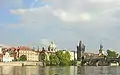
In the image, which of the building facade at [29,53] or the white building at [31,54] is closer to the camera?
the white building at [31,54]

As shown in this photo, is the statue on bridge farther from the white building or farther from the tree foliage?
the tree foliage

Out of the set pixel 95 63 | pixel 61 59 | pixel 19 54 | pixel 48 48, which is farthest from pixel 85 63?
pixel 48 48

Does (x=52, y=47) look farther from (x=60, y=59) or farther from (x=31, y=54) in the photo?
(x=60, y=59)

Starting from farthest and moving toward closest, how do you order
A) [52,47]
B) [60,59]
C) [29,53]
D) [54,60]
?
[52,47] → [29,53] → [60,59] → [54,60]

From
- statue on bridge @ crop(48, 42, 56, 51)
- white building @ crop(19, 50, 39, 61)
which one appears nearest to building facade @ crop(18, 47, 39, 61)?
white building @ crop(19, 50, 39, 61)

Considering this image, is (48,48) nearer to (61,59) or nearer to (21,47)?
(21,47)

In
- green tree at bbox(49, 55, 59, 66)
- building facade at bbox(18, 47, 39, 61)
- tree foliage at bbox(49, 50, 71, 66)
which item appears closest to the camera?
green tree at bbox(49, 55, 59, 66)

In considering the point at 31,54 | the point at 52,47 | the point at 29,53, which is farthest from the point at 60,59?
the point at 52,47

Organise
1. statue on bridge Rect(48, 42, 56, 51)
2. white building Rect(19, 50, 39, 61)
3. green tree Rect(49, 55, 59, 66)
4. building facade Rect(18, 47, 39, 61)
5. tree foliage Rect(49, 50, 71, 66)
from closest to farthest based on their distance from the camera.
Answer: green tree Rect(49, 55, 59, 66) → tree foliage Rect(49, 50, 71, 66) → white building Rect(19, 50, 39, 61) → building facade Rect(18, 47, 39, 61) → statue on bridge Rect(48, 42, 56, 51)

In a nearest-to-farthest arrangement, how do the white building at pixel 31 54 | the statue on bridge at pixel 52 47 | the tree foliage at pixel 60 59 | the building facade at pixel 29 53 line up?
the tree foliage at pixel 60 59 < the white building at pixel 31 54 < the building facade at pixel 29 53 < the statue on bridge at pixel 52 47

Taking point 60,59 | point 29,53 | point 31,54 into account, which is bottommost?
point 60,59

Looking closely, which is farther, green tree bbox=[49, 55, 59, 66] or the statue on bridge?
the statue on bridge

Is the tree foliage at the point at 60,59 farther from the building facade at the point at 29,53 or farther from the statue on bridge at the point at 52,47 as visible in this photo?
the statue on bridge at the point at 52,47

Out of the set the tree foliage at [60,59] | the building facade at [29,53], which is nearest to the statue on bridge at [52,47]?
the building facade at [29,53]
